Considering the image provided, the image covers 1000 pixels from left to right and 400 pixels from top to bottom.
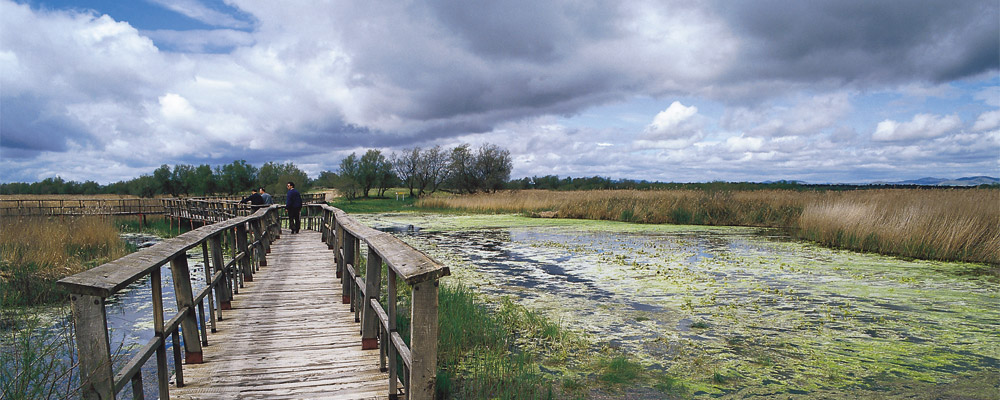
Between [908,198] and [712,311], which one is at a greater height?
[908,198]

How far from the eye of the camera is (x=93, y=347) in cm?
233

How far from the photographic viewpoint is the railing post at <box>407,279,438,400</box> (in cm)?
270

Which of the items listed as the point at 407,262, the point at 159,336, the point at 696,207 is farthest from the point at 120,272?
the point at 696,207

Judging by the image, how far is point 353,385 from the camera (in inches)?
143

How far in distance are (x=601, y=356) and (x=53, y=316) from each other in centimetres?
747

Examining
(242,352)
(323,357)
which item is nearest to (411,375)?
(323,357)

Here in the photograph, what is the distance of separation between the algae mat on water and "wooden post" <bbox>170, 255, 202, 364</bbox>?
3.91 metres

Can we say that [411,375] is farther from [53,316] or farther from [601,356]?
[53,316]

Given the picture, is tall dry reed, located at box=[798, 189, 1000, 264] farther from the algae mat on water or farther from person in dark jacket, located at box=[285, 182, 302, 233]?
person in dark jacket, located at box=[285, 182, 302, 233]

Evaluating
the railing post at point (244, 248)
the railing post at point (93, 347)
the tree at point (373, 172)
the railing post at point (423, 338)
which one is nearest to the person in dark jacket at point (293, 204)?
the railing post at point (244, 248)

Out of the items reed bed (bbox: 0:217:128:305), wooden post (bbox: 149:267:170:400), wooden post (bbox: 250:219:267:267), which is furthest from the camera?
wooden post (bbox: 250:219:267:267)

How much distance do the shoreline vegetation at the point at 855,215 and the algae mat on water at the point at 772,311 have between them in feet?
3.05

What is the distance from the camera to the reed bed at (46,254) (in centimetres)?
874

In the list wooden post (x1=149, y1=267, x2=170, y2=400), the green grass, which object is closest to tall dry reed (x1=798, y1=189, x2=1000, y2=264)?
wooden post (x1=149, y1=267, x2=170, y2=400)
